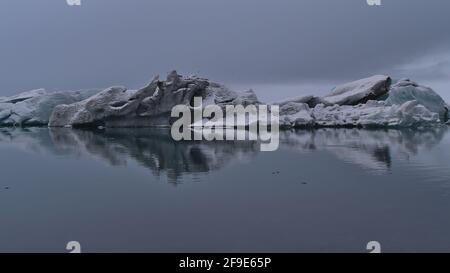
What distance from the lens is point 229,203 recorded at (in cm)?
870

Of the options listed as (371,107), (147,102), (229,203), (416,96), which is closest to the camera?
(229,203)

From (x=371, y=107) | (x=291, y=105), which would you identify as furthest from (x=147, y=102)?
(x=371, y=107)

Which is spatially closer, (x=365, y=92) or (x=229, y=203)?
(x=229, y=203)

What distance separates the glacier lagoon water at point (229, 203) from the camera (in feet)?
21.0

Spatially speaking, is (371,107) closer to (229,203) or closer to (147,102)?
(147,102)

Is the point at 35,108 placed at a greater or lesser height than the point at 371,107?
greater

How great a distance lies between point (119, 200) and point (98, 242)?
2.80 m

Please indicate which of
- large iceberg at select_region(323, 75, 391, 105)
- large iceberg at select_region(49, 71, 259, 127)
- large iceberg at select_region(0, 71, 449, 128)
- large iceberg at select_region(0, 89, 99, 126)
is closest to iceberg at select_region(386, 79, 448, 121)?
large iceberg at select_region(0, 71, 449, 128)

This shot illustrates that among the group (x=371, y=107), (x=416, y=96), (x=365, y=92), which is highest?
(x=365, y=92)

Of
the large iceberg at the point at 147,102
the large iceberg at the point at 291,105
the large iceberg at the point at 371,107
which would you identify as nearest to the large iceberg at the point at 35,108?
the large iceberg at the point at 291,105

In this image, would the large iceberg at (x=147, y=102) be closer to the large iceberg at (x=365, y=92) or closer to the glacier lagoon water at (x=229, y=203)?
the large iceberg at (x=365, y=92)

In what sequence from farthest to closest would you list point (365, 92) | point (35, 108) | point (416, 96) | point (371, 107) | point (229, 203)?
point (35, 108), point (365, 92), point (416, 96), point (371, 107), point (229, 203)
